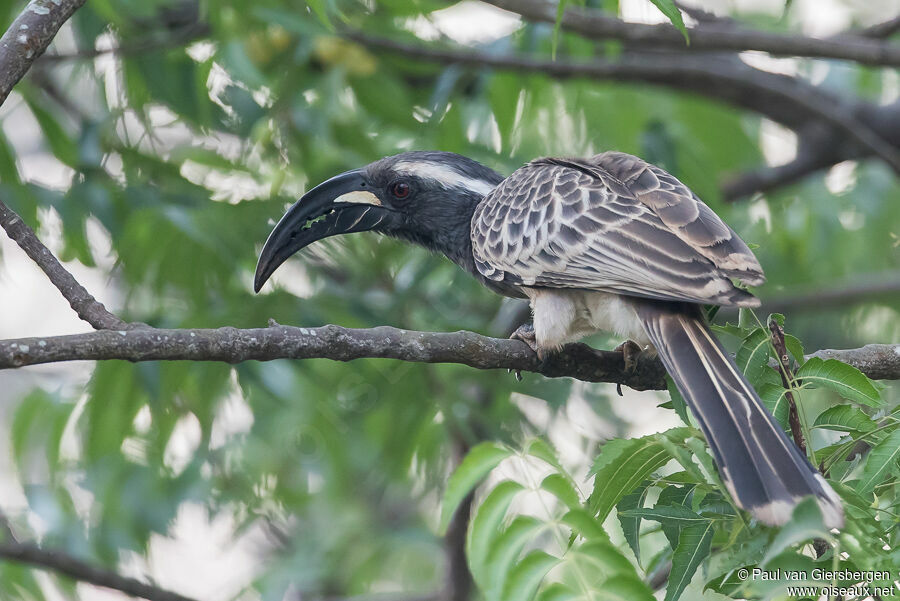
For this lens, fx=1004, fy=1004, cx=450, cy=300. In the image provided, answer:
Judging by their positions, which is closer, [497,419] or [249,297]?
[249,297]

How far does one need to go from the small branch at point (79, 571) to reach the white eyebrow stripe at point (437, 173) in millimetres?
1830

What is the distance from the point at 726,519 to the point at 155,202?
2.70 metres

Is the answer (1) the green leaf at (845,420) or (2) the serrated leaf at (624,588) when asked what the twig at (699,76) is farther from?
(2) the serrated leaf at (624,588)

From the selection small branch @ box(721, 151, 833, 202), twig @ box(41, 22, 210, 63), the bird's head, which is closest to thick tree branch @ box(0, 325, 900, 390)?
the bird's head

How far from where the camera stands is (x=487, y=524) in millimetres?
2072

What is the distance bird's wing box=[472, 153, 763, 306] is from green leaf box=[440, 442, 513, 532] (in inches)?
31.3

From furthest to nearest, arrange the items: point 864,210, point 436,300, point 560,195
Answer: point 864,210 < point 436,300 < point 560,195

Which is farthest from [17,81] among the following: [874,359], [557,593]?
[874,359]

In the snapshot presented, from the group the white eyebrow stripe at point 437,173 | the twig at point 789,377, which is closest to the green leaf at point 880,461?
the twig at point 789,377

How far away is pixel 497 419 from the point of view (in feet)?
16.0

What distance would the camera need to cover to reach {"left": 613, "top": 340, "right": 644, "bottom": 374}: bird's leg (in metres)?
3.26

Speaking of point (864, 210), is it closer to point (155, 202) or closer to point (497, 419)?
point (497, 419)

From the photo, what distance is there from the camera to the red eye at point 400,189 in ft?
13.4

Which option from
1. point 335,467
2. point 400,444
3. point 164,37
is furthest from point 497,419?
point 164,37
